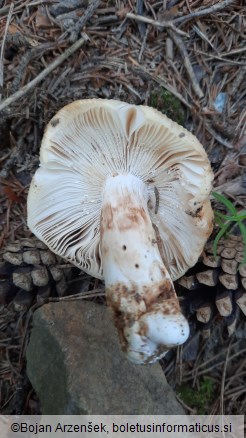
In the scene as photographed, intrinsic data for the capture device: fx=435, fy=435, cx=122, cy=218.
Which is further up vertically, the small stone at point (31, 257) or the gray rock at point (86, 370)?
the small stone at point (31, 257)

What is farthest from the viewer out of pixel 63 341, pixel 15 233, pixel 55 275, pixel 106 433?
pixel 15 233

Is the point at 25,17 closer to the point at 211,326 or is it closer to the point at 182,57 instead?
the point at 182,57

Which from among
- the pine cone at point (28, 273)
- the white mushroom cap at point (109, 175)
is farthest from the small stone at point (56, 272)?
the white mushroom cap at point (109, 175)

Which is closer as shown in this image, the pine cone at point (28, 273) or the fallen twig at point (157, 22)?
the pine cone at point (28, 273)

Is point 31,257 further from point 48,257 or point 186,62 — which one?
point 186,62

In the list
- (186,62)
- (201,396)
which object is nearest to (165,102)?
(186,62)

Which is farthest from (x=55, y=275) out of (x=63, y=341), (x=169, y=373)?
(x=169, y=373)

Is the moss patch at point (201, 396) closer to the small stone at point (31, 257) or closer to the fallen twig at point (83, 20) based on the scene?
the small stone at point (31, 257)
